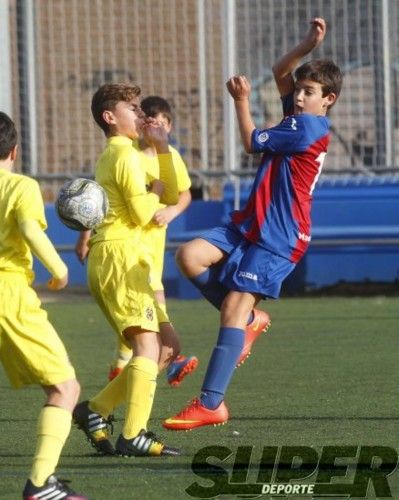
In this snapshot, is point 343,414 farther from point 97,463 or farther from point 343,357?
point 343,357

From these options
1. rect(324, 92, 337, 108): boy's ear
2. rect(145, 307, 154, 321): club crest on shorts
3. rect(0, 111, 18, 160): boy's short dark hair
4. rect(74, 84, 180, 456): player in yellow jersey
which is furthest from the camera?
rect(324, 92, 337, 108): boy's ear

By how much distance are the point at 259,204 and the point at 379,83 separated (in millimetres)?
10425

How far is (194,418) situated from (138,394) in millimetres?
465

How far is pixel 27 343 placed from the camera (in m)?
5.59

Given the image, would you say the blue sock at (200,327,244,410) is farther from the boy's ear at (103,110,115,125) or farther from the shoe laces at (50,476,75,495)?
the shoe laces at (50,476,75,495)

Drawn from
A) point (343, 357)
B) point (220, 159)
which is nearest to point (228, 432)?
point (343, 357)

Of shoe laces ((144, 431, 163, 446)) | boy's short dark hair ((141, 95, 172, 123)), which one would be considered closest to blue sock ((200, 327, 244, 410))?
shoe laces ((144, 431, 163, 446))

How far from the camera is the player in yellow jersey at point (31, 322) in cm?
553

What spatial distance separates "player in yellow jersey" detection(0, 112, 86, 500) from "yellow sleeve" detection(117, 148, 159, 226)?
4.24 ft

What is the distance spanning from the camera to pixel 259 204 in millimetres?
7312

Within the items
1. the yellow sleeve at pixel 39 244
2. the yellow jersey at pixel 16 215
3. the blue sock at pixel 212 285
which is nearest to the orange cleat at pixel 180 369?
the blue sock at pixel 212 285

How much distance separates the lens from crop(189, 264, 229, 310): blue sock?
289 inches

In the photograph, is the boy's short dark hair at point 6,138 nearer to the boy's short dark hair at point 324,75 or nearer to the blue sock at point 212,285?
the blue sock at point 212,285

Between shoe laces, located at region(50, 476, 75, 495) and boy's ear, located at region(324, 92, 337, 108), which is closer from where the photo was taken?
shoe laces, located at region(50, 476, 75, 495)
